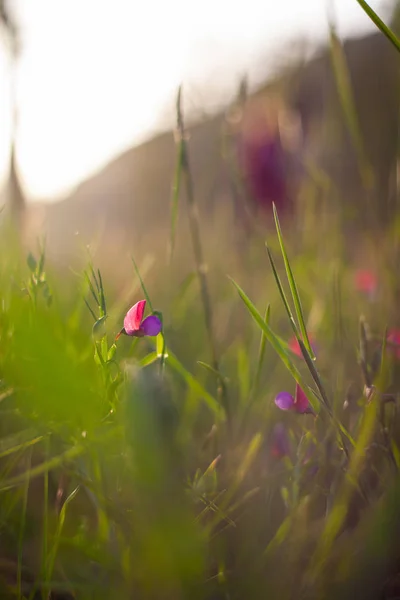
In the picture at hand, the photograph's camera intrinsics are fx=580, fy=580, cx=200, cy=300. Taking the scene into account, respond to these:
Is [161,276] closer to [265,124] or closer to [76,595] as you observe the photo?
[265,124]

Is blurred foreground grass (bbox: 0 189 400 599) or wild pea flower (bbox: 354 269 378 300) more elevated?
blurred foreground grass (bbox: 0 189 400 599)

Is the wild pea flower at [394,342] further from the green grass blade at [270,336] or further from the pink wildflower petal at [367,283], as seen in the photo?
the pink wildflower petal at [367,283]

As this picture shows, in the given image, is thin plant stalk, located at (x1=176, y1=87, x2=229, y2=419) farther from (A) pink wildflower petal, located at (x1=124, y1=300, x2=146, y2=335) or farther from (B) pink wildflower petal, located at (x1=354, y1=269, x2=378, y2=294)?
(B) pink wildflower petal, located at (x1=354, y1=269, x2=378, y2=294)

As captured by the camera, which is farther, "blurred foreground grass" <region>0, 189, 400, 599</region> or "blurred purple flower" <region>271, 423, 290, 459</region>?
"blurred purple flower" <region>271, 423, 290, 459</region>

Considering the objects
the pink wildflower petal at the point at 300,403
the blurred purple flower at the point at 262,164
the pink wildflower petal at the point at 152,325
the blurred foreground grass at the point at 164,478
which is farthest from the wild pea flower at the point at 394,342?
the blurred purple flower at the point at 262,164

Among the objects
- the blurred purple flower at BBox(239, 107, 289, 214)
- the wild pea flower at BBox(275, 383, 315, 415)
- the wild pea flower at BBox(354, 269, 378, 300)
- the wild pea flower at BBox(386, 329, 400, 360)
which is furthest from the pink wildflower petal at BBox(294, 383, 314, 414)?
the blurred purple flower at BBox(239, 107, 289, 214)
